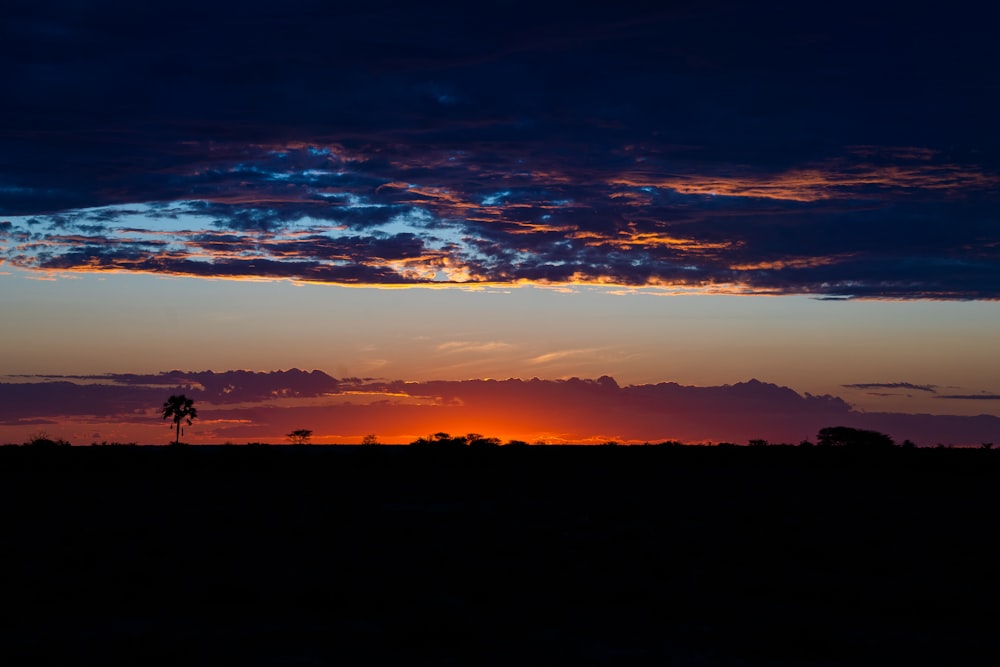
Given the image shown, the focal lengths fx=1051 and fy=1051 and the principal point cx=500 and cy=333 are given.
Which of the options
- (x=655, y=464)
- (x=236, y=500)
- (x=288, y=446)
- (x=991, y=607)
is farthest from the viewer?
(x=288, y=446)

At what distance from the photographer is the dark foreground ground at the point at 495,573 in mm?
13453

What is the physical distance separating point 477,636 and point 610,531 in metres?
11.1

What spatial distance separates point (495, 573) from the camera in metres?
18.4

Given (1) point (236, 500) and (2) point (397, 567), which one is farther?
(1) point (236, 500)

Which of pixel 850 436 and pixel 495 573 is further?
pixel 850 436

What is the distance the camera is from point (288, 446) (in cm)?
6181

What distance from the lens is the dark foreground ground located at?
1345 centimetres

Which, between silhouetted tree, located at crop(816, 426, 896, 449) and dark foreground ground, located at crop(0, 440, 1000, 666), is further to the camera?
silhouetted tree, located at crop(816, 426, 896, 449)

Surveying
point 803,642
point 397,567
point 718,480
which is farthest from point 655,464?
point 803,642

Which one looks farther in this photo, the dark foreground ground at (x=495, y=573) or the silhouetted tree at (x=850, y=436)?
the silhouetted tree at (x=850, y=436)

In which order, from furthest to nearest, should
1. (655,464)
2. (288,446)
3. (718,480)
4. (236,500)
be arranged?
(288,446) → (655,464) → (718,480) → (236,500)

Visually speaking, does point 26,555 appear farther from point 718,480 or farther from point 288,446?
point 288,446

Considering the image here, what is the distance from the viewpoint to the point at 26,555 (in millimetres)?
20031

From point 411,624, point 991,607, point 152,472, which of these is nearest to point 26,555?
point 411,624
